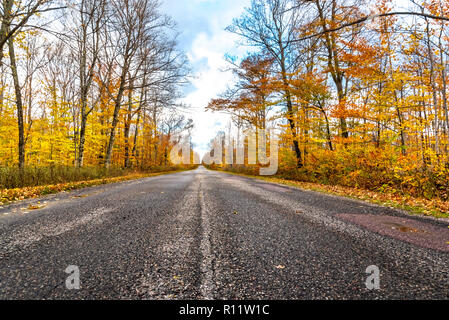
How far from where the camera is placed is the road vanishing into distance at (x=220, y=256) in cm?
126

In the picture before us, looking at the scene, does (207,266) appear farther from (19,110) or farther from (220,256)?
(19,110)

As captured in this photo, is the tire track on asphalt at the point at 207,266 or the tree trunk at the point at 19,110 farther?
the tree trunk at the point at 19,110

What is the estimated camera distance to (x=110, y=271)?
1477 millimetres

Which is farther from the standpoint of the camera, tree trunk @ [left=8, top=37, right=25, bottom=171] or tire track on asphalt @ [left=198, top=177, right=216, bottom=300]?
tree trunk @ [left=8, top=37, right=25, bottom=171]

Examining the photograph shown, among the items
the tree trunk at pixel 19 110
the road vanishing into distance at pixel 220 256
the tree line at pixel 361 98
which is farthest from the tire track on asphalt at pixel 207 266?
the tree trunk at pixel 19 110

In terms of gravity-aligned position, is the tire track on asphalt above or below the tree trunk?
below

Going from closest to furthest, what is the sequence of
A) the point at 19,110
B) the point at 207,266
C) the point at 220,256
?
the point at 207,266 → the point at 220,256 → the point at 19,110

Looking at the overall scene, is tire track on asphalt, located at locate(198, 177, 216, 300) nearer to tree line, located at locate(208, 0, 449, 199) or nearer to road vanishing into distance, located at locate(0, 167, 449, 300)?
road vanishing into distance, located at locate(0, 167, 449, 300)

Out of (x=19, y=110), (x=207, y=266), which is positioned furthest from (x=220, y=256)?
(x=19, y=110)

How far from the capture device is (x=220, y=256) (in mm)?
1769

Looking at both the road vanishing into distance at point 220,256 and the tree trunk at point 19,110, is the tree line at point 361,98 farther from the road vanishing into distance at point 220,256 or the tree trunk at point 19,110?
the tree trunk at point 19,110

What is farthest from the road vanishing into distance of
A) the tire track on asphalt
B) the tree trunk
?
the tree trunk

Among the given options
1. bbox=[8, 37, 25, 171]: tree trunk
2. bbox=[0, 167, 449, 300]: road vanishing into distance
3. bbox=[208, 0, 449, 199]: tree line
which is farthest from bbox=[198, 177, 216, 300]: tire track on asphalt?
bbox=[8, 37, 25, 171]: tree trunk

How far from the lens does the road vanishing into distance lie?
1.26 metres
